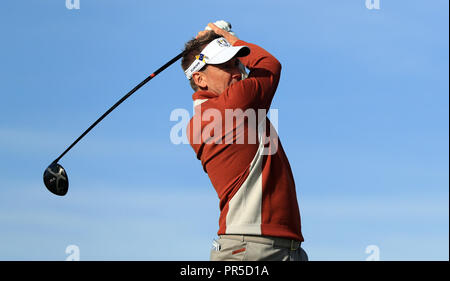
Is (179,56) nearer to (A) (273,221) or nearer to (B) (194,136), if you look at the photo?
(B) (194,136)

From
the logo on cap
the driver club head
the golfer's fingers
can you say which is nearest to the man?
the logo on cap

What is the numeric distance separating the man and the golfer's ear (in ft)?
0.48

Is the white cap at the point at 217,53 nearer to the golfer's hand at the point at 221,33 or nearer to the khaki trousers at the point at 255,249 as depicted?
the golfer's hand at the point at 221,33

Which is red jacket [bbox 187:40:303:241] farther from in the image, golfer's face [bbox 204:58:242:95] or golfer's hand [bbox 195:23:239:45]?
golfer's hand [bbox 195:23:239:45]

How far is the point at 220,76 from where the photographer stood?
546 centimetres

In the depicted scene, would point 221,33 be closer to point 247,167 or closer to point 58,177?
→ point 247,167

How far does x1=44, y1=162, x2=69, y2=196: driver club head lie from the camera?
6691 millimetres

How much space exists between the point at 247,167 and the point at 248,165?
0.07 ft

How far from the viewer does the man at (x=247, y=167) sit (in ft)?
16.1

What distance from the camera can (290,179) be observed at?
5.19 meters

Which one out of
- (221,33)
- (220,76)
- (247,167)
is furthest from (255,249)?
(221,33)

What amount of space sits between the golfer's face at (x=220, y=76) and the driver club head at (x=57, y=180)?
7.29ft

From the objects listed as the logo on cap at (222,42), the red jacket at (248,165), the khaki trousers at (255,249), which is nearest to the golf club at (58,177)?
the logo on cap at (222,42)
